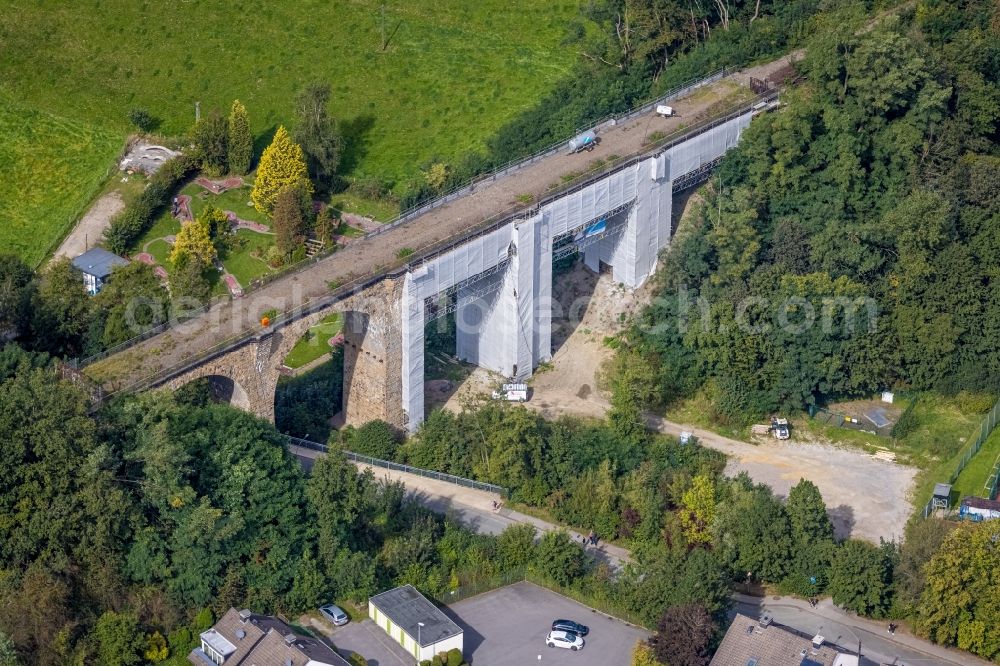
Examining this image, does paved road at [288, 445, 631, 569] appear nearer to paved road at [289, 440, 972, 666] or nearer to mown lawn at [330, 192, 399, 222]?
paved road at [289, 440, 972, 666]

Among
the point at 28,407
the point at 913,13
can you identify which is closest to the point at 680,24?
the point at 913,13

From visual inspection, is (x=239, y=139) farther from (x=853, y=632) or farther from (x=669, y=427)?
(x=853, y=632)

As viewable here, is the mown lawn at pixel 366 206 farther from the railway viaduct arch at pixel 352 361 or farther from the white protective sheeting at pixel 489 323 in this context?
the railway viaduct arch at pixel 352 361

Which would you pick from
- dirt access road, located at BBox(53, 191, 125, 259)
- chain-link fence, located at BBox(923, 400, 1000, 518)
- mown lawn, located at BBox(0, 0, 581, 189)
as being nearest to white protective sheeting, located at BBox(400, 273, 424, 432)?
mown lawn, located at BBox(0, 0, 581, 189)

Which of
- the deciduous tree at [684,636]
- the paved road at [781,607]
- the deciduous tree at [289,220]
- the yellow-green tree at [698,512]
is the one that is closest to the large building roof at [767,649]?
the deciduous tree at [684,636]

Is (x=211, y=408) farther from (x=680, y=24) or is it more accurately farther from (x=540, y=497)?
(x=680, y=24)

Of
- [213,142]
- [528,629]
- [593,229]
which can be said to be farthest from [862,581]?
[213,142]
